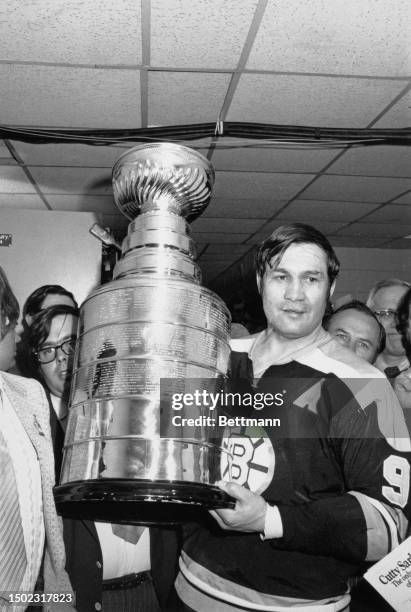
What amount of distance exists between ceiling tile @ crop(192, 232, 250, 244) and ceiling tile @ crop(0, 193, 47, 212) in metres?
1.21

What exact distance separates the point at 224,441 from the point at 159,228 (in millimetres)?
330

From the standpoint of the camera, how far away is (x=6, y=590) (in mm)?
783

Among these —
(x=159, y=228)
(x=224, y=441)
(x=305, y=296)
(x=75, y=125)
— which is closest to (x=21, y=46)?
(x=75, y=125)

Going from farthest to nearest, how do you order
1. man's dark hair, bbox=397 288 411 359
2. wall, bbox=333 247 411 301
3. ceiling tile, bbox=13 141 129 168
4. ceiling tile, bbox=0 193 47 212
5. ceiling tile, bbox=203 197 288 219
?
wall, bbox=333 247 411 301, ceiling tile, bbox=203 197 288 219, ceiling tile, bbox=0 193 47 212, ceiling tile, bbox=13 141 129 168, man's dark hair, bbox=397 288 411 359

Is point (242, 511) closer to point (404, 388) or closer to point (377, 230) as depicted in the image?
point (404, 388)

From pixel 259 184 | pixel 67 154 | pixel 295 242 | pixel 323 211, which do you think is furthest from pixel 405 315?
pixel 323 211

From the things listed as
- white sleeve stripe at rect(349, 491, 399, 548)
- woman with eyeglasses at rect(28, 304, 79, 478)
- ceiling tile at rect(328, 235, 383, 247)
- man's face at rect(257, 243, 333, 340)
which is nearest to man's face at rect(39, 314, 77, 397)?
woman with eyeglasses at rect(28, 304, 79, 478)

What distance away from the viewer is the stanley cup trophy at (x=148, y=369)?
674 mm

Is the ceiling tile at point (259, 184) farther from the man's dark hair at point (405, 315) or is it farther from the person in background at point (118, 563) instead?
the person in background at point (118, 563)

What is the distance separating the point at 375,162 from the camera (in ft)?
8.00

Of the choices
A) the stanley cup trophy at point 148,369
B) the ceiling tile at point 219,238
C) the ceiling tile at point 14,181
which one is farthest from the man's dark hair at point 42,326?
the ceiling tile at point 219,238

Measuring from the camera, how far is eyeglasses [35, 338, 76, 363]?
4.16 feet

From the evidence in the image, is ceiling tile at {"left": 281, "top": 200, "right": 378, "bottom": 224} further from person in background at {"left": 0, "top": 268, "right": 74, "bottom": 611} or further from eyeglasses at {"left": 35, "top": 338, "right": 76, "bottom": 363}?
person in background at {"left": 0, "top": 268, "right": 74, "bottom": 611}

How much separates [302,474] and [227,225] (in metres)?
2.99
